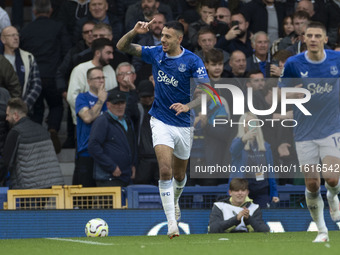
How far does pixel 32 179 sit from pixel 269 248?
17.8 feet

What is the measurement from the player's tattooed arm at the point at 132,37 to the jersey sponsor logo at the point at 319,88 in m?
2.17

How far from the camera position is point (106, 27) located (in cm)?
1567

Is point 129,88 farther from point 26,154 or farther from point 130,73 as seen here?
point 26,154

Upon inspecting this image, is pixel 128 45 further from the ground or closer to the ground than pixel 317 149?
further from the ground

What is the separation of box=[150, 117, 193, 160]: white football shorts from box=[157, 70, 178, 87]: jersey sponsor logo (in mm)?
521

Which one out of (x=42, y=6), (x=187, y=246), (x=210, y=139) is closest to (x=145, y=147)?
(x=210, y=139)

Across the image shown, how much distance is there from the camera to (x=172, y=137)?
1141 centimetres

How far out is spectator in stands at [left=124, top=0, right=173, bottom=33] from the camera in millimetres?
16203

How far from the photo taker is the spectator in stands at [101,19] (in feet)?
53.7

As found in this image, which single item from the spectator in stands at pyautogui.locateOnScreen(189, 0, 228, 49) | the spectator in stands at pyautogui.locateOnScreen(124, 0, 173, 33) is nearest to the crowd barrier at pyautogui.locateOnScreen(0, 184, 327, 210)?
the spectator in stands at pyautogui.locateOnScreen(189, 0, 228, 49)

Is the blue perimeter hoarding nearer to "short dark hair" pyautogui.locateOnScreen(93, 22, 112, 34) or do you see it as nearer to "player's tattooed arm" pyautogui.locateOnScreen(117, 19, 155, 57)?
"player's tattooed arm" pyautogui.locateOnScreen(117, 19, 155, 57)

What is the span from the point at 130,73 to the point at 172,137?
3.67 metres

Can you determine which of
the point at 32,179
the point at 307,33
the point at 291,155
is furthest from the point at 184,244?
the point at 291,155

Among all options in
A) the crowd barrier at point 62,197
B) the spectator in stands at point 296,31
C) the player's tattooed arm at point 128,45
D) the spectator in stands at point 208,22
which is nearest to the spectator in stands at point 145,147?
the crowd barrier at point 62,197
